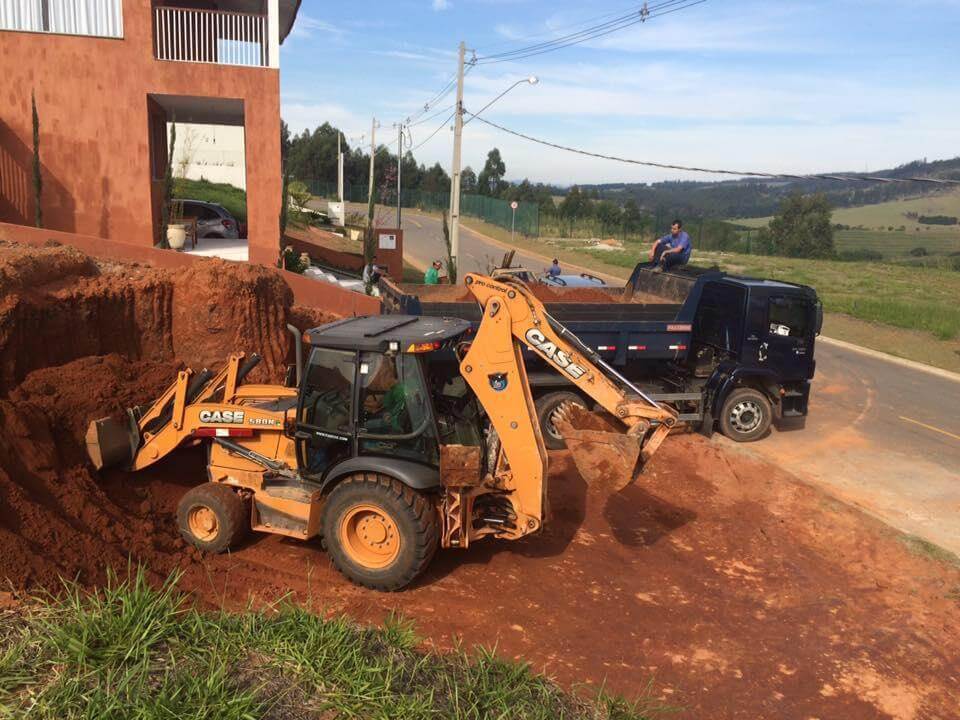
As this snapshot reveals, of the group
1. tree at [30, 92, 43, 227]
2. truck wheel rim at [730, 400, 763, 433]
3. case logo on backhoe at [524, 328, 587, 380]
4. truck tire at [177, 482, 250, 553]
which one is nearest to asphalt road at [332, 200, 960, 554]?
truck wheel rim at [730, 400, 763, 433]

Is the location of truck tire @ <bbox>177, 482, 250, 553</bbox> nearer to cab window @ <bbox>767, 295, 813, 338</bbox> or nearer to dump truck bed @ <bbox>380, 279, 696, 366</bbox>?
dump truck bed @ <bbox>380, 279, 696, 366</bbox>

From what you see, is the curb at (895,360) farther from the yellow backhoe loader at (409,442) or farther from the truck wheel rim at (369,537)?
the truck wheel rim at (369,537)

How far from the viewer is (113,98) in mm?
16203

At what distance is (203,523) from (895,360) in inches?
731

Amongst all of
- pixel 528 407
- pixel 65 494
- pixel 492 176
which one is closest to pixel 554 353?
pixel 528 407

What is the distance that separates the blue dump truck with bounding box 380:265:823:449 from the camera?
11773 millimetres

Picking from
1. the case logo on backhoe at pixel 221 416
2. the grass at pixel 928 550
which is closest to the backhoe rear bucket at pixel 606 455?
the case logo on backhoe at pixel 221 416

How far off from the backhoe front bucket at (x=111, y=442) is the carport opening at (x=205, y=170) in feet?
33.7

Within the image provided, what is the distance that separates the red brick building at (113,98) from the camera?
15.8 m

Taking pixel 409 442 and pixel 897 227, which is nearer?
pixel 409 442

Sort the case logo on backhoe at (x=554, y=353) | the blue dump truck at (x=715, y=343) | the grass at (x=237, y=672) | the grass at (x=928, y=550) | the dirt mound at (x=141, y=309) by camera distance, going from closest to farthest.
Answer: the grass at (x=237, y=672), the case logo on backhoe at (x=554, y=353), the grass at (x=928, y=550), the dirt mound at (x=141, y=309), the blue dump truck at (x=715, y=343)

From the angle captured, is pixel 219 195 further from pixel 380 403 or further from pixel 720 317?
pixel 380 403

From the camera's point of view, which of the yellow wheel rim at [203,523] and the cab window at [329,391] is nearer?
the cab window at [329,391]

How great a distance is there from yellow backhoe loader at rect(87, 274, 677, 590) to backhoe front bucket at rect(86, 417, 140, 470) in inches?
37.8
